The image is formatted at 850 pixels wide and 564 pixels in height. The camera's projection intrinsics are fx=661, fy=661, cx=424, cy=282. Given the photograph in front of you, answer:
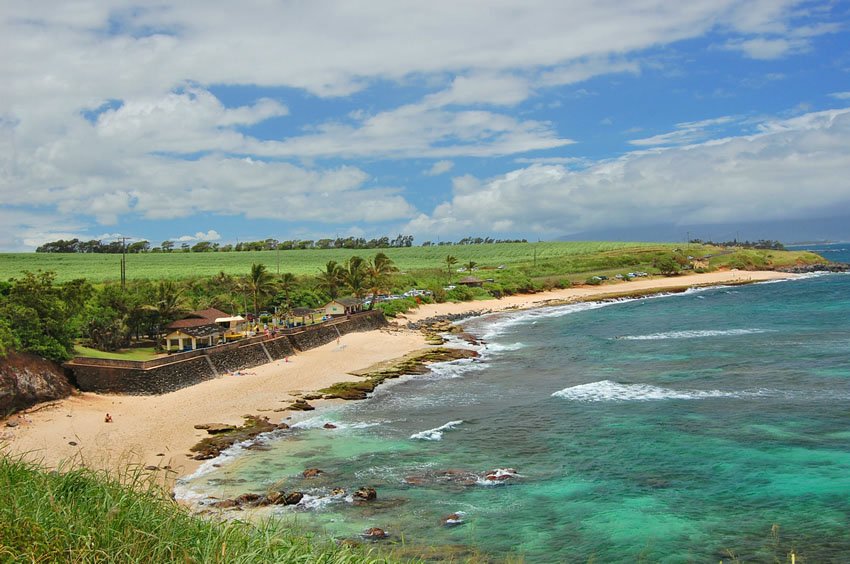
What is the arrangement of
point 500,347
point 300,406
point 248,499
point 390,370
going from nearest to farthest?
point 248,499
point 300,406
point 390,370
point 500,347

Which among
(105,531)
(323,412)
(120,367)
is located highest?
(105,531)

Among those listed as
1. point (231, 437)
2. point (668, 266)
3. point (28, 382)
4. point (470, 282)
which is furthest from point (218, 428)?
point (668, 266)

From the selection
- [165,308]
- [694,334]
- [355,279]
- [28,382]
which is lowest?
[694,334]

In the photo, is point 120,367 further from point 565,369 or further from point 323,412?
point 565,369

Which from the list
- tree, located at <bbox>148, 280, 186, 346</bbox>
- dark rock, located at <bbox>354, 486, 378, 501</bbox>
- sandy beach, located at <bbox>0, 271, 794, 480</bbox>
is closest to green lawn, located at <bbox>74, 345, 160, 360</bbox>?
tree, located at <bbox>148, 280, 186, 346</bbox>

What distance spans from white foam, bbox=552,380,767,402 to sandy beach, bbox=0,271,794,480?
557 inches

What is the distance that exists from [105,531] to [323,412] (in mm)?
25174

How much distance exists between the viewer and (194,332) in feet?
136

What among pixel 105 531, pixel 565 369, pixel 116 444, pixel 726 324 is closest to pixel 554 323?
pixel 726 324

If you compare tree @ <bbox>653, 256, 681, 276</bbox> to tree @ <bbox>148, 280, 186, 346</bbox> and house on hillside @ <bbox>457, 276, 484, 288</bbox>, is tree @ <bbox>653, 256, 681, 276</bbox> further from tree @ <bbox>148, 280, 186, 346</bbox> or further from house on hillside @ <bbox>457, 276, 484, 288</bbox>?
tree @ <bbox>148, 280, 186, 346</bbox>

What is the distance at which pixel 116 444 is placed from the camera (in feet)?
85.0

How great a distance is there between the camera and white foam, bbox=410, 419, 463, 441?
2761cm

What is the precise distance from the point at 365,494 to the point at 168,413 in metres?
14.2

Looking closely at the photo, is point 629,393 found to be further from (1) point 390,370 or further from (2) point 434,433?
(1) point 390,370
